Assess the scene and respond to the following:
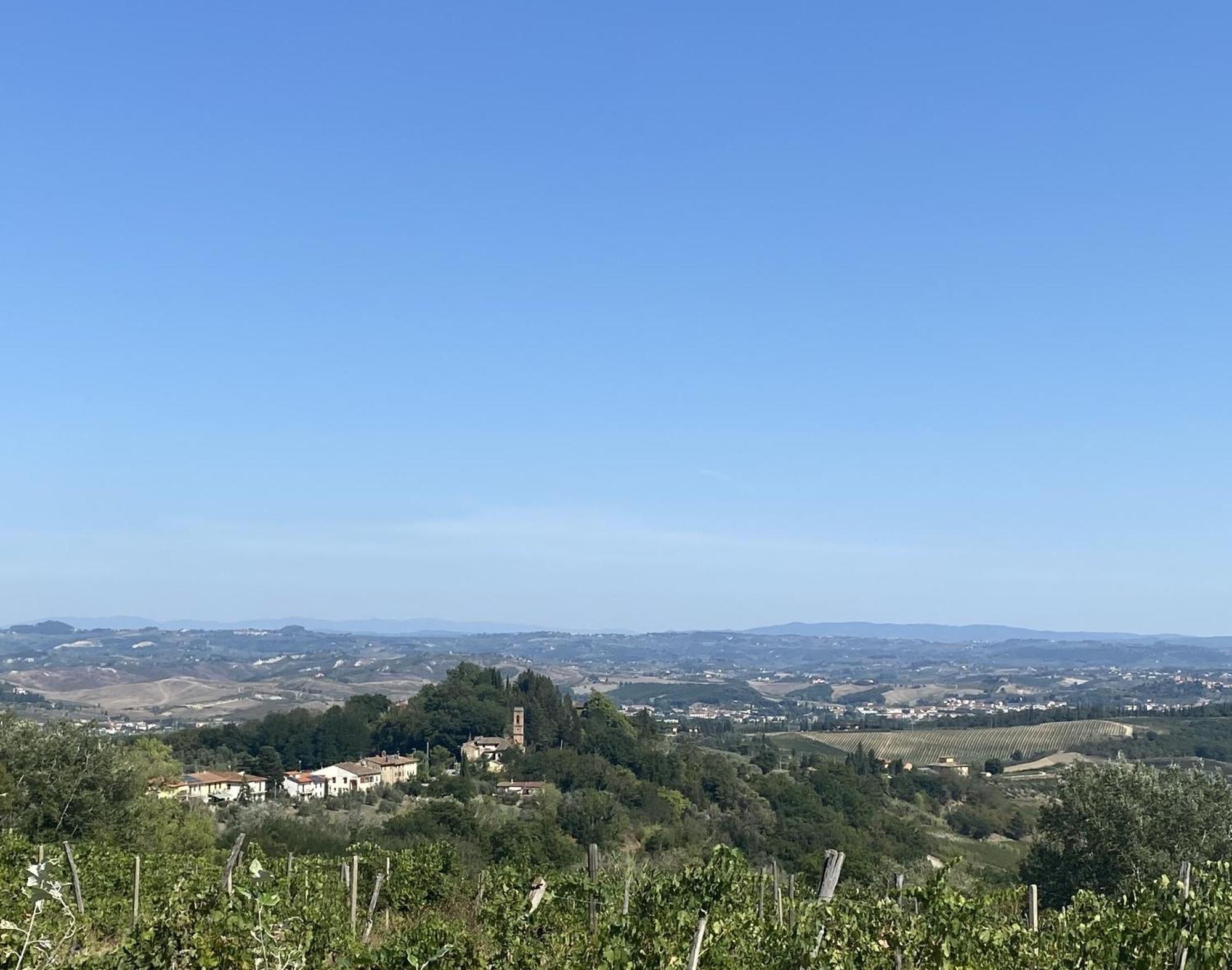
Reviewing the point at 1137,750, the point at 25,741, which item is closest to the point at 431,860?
the point at 25,741

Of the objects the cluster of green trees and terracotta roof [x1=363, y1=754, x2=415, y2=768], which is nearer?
the cluster of green trees

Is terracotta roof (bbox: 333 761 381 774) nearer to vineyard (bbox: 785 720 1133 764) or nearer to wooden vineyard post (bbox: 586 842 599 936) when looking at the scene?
wooden vineyard post (bbox: 586 842 599 936)

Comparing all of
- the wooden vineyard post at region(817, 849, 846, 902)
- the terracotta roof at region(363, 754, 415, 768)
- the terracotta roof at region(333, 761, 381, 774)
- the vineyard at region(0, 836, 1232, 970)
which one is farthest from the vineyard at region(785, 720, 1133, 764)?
the wooden vineyard post at region(817, 849, 846, 902)

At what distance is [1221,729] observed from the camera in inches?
5492

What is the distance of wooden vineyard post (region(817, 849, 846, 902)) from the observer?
12.4 metres

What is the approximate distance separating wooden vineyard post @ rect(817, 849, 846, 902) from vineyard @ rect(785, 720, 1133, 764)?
119m

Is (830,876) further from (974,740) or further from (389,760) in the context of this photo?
(974,740)

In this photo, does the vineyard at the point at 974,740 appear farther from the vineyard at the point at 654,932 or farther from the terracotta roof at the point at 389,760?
the vineyard at the point at 654,932

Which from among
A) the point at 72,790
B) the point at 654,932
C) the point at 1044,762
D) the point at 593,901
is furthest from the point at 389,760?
the point at 1044,762

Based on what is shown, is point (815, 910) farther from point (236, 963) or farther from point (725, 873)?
point (236, 963)

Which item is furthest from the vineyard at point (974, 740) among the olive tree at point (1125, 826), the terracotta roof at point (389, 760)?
the olive tree at point (1125, 826)

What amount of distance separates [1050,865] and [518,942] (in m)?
26.0

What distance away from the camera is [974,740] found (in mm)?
149250

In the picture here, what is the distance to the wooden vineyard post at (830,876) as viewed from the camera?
12.4 metres
